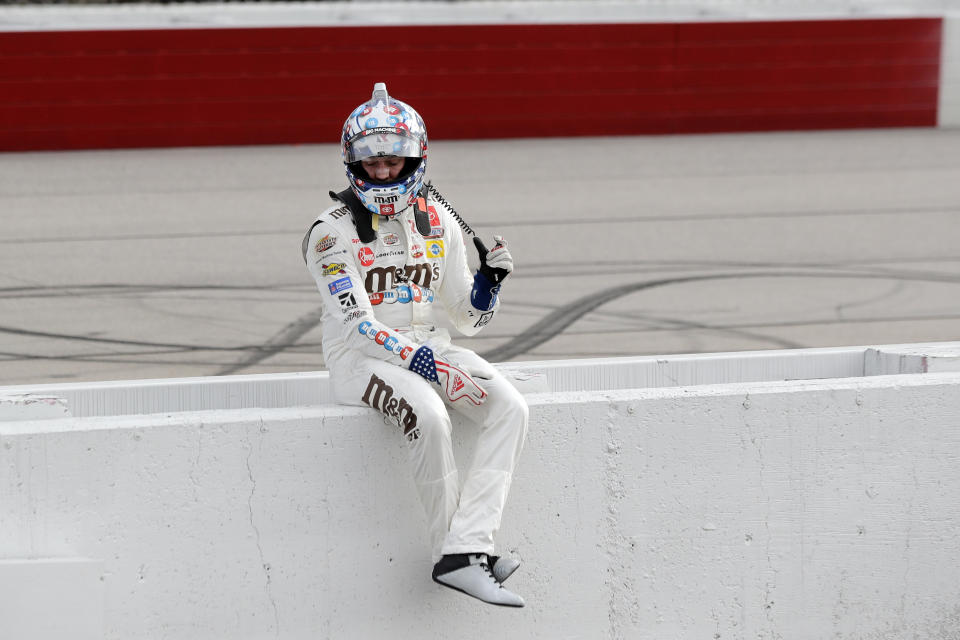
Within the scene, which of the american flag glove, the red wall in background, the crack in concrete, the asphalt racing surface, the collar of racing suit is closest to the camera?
the crack in concrete

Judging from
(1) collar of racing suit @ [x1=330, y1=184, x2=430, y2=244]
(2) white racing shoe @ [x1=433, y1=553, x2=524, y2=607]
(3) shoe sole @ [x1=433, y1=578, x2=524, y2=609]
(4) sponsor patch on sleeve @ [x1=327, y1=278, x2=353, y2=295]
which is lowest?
(3) shoe sole @ [x1=433, y1=578, x2=524, y2=609]

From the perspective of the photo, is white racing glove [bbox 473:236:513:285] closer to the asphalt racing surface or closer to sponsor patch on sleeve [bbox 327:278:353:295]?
sponsor patch on sleeve [bbox 327:278:353:295]

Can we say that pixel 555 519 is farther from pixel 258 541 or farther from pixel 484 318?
pixel 258 541

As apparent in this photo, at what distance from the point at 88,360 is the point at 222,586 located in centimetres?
377

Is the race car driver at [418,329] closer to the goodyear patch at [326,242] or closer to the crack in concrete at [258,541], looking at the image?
the goodyear patch at [326,242]

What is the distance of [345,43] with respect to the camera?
631 inches

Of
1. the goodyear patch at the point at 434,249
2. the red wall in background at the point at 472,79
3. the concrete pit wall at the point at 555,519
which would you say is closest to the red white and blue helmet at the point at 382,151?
the goodyear patch at the point at 434,249

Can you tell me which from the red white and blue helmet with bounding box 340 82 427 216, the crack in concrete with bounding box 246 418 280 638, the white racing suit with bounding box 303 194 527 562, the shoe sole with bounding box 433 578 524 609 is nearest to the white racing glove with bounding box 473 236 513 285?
the white racing suit with bounding box 303 194 527 562

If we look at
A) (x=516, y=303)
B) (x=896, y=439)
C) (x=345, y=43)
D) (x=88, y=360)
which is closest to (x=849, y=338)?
(x=516, y=303)

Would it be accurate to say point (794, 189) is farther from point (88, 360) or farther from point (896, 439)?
point (896, 439)

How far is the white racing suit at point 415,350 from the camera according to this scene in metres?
4.16

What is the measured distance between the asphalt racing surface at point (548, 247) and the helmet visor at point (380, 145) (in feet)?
9.86

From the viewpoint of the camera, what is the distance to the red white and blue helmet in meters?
4.56

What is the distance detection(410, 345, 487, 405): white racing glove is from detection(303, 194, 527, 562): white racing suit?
2 cm
